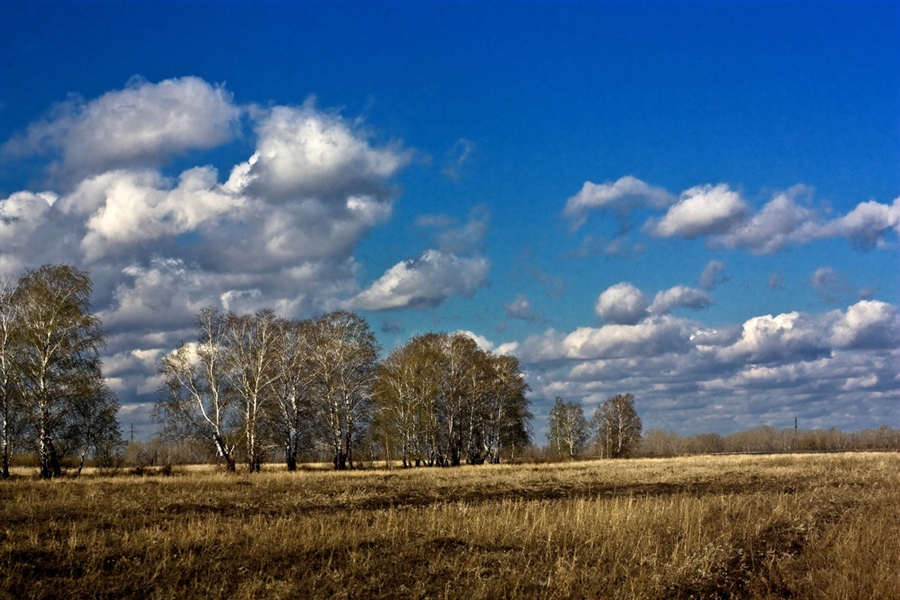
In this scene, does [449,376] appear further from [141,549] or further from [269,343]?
[141,549]

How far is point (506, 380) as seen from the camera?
7425 cm

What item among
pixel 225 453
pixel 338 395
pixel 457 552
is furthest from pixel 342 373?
pixel 457 552

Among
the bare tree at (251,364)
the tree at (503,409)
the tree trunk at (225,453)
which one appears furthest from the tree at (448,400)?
the tree trunk at (225,453)

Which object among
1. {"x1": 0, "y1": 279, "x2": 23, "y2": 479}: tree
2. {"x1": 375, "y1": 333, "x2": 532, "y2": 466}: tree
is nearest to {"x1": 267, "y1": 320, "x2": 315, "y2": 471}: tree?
{"x1": 375, "y1": 333, "x2": 532, "y2": 466}: tree

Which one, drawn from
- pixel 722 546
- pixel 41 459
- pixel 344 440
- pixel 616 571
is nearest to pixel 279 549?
pixel 616 571

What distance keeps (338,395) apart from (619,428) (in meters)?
54.4

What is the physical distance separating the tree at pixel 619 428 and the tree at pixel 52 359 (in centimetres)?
7279

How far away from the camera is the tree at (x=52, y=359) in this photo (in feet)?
122

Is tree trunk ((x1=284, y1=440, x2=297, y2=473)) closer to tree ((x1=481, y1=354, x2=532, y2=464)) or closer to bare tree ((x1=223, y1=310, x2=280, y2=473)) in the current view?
bare tree ((x1=223, y1=310, x2=280, y2=473))

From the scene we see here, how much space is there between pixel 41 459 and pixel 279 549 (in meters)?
30.7

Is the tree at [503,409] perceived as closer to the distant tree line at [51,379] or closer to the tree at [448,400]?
the tree at [448,400]

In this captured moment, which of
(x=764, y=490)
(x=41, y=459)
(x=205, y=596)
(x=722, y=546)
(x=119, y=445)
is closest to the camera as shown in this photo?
(x=205, y=596)

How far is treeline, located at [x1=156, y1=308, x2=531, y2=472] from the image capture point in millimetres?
44531

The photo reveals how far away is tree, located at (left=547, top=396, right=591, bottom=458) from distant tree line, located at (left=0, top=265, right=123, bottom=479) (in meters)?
71.4
